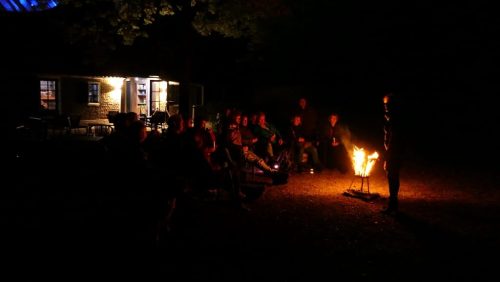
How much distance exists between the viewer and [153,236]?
6.23 m

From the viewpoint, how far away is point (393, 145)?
8.22 meters

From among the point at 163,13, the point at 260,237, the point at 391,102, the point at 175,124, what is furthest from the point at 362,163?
the point at 163,13

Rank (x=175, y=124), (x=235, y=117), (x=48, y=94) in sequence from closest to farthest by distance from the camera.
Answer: (x=175, y=124) < (x=235, y=117) < (x=48, y=94)

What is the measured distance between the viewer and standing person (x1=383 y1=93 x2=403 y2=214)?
809 cm

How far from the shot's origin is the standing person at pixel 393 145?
318 inches

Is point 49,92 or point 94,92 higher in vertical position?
point 94,92

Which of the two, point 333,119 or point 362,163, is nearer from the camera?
point 362,163

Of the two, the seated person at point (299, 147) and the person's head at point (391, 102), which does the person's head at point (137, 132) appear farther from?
the seated person at point (299, 147)

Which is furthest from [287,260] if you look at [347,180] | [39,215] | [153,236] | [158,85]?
[158,85]

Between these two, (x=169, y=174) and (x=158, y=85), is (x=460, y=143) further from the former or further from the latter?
(x=158, y=85)

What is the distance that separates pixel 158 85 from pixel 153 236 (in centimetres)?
2063

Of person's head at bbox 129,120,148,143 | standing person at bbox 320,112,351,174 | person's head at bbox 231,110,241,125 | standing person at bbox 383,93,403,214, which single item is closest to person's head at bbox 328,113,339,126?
standing person at bbox 320,112,351,174

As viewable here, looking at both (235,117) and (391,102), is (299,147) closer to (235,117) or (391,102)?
(235,117)

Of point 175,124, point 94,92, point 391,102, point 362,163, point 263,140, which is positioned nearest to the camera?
point 175,124
